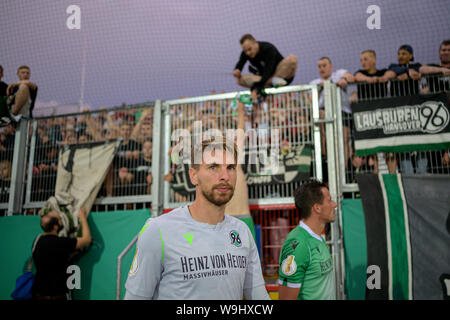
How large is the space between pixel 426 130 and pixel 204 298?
4882mm

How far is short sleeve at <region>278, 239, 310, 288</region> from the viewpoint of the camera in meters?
3.51

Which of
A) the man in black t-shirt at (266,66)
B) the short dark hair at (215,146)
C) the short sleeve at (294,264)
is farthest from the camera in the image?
the man in black t-shirt at (266,66)

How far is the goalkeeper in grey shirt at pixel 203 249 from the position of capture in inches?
90.7

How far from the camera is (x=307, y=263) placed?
11.9ft

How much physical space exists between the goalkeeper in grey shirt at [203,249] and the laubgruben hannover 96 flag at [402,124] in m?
4.01

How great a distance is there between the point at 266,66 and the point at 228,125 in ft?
3.94

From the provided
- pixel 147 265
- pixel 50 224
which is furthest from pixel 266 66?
pixel 147 265

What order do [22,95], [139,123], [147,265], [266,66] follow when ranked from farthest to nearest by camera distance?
[22,95] < [139,123] < [266,66] < [147,265]

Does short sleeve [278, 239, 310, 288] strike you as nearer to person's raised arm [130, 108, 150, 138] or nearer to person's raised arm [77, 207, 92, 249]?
person's raised arm [77, 207, 92, 249]

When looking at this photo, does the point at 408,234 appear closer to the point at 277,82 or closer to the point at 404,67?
the point at 404,67

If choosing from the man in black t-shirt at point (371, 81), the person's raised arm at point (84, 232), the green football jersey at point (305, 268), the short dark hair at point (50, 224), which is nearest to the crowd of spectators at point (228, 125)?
the man in black t-shirt at point (371, 81)

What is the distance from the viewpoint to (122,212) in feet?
22.3

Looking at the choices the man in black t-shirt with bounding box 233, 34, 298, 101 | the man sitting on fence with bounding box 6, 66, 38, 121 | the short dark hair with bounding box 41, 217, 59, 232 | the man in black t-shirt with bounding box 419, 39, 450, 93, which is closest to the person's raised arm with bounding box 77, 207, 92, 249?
the short dark hair with bounding box 41, 217, 59, 232

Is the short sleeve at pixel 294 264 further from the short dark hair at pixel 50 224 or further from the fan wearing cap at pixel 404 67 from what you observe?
the short dark hair at pixel 50 224
